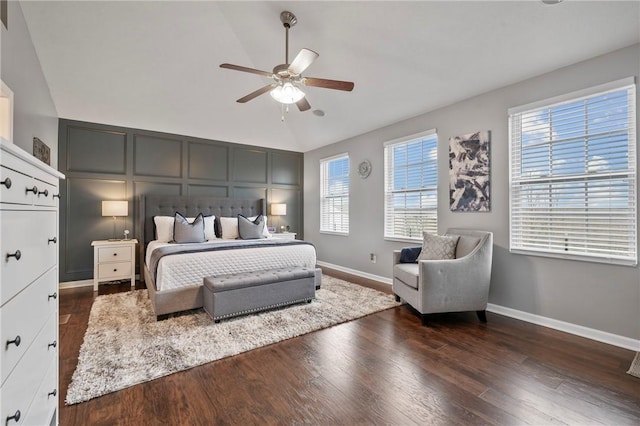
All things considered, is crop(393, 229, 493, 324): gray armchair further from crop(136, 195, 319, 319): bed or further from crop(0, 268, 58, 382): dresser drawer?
crop(0, 268, 58, 382): dresser drawer

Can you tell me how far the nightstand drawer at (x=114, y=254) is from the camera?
172 inches

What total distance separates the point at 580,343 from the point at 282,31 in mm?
4538

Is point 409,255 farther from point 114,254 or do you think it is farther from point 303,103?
point 114,254

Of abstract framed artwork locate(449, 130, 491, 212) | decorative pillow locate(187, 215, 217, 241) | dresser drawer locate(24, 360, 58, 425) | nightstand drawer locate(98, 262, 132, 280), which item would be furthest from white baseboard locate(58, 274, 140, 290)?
abstract framed artwork locate(449, 130, 491, 212)

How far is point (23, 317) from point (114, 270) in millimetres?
4122

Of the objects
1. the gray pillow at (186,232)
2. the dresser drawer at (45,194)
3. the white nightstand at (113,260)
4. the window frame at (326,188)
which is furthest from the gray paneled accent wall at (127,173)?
the dresser drawer at (45,194)

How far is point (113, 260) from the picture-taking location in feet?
14.6

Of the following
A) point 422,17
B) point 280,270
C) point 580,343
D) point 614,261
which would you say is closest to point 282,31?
point 422,17

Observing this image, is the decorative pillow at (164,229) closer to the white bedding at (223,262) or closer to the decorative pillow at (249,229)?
the decorative pillow at (249,229)

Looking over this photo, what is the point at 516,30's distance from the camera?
270cm

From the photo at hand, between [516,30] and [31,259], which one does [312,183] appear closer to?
[516,30]

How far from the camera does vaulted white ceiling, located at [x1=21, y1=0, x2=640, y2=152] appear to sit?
2660 mm

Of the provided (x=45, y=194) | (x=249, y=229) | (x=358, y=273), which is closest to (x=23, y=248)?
(x=45, y=194)

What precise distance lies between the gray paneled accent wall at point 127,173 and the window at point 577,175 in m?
4.74
